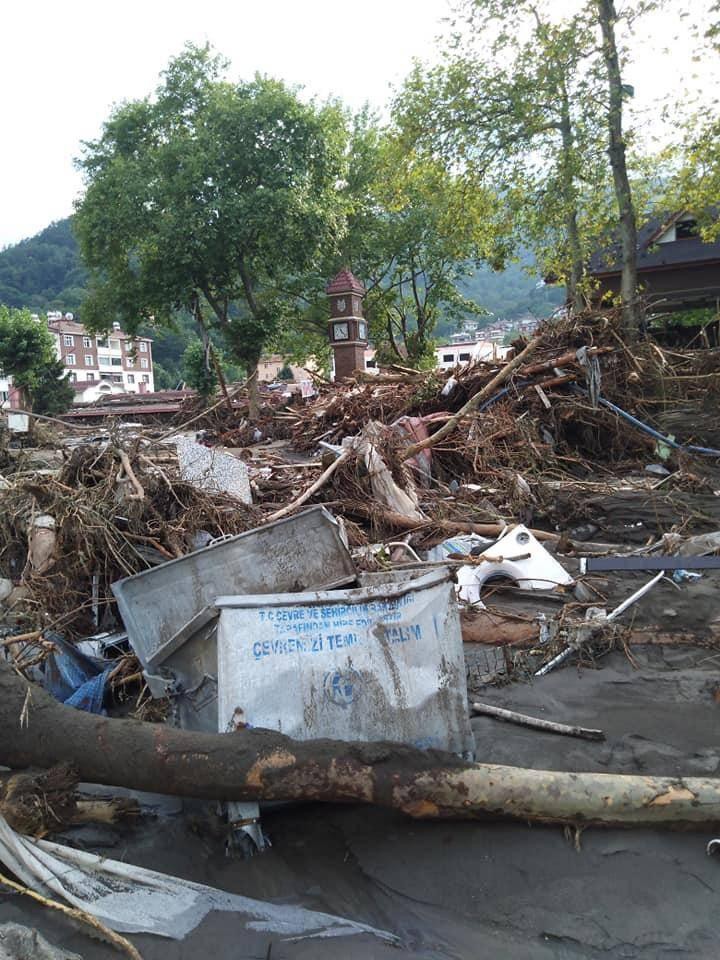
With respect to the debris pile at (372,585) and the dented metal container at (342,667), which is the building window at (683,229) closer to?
the debris pile at (372,585)

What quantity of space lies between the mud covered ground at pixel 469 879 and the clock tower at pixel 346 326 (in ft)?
46.2

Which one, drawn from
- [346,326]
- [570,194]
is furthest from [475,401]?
[346,326]

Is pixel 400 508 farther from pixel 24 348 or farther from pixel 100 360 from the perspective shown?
pixel 100 360

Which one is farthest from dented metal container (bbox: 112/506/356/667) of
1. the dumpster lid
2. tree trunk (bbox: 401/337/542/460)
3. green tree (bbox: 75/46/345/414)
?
green tree (bbox: 75/46/345/414)

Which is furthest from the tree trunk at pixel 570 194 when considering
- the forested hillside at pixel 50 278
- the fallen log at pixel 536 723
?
the forested hillside at pixel 50 278

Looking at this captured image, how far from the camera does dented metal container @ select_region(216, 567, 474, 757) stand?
272cm

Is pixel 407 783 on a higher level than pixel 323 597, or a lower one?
lower

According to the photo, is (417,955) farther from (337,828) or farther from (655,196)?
(655,196)

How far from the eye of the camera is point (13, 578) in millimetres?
5363

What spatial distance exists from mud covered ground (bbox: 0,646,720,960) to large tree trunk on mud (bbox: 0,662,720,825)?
11 cm

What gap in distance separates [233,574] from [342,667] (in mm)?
1431

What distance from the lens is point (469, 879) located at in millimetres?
2436

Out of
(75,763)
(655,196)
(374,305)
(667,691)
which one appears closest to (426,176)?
(655,196)

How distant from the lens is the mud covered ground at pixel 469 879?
218cm
